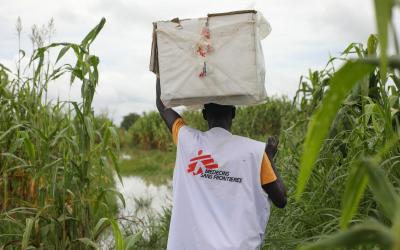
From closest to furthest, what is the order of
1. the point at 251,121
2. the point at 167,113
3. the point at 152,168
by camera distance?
the point at 167,113
the point at 251,121
the point at 152,168

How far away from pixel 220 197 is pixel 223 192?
2 centimetres

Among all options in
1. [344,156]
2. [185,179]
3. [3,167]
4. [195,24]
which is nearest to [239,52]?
[195,24]

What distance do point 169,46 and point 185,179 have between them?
50cm

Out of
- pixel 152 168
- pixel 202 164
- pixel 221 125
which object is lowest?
pixel 152 168

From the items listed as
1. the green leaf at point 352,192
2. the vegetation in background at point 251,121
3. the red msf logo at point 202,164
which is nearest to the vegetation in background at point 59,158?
the red msf logo at point 202,164

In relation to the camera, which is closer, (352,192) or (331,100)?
(331,100)

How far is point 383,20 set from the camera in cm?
Result: 52

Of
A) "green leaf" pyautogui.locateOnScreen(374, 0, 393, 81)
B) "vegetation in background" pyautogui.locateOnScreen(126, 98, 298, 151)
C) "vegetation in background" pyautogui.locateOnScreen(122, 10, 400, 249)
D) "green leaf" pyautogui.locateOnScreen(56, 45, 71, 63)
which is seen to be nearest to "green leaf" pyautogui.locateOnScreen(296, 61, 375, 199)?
"green leaf" pyautogui.locateOnScreen(374, 0, 393, 81)

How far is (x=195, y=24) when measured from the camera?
1.84 meters

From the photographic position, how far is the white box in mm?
1765

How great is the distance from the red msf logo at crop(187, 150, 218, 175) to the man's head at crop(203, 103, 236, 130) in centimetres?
13

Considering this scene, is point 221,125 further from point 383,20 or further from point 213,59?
point 383,20

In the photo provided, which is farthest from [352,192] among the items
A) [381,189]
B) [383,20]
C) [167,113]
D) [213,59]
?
[167,113]

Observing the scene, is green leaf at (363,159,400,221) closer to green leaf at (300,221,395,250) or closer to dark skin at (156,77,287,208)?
green leaf at (300,221,395,250)
